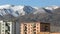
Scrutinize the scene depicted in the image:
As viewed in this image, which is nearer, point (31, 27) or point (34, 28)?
point (34, 28)

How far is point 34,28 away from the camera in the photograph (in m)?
63.7

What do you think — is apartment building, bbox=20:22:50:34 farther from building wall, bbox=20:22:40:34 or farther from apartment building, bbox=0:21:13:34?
apartment building, bbox=0:21:13:34

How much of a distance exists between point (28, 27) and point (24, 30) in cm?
251

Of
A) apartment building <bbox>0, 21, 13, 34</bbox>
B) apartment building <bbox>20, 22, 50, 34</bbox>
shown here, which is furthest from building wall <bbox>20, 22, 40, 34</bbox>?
apartment building <bbox>0, 21, 13, 34</bbox>

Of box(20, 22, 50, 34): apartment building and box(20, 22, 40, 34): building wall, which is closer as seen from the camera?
box(20, 22, 50, 34): apartment building

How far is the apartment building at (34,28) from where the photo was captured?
2376 inches

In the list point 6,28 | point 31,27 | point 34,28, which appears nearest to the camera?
point 34,28

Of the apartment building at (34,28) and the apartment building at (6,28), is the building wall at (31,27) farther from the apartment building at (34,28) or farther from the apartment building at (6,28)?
the apartment building at (6,28)

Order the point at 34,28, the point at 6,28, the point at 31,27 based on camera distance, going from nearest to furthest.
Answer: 1. the point at 34,28
2. the point at 31,27
3. the point at 6,28

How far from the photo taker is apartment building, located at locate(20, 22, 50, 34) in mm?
60344

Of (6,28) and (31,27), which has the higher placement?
(31,27)

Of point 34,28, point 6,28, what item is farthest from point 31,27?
point 6,28

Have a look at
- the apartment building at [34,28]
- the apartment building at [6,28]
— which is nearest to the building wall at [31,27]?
the apartment building at [34,28]

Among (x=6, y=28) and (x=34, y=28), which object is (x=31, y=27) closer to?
(x=34, y=28)
